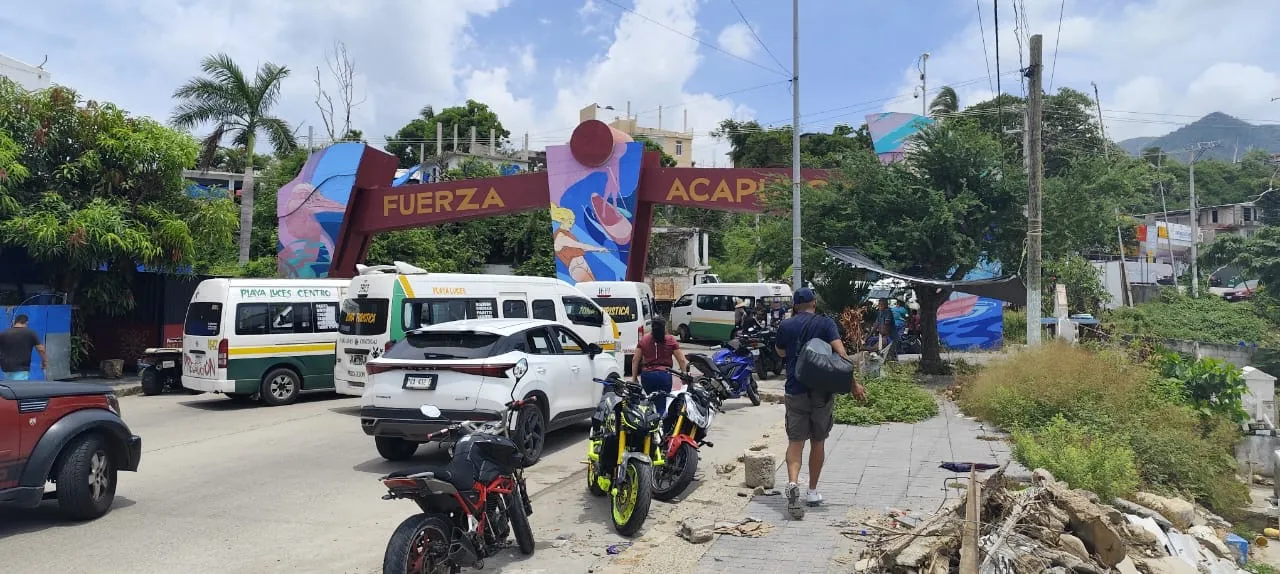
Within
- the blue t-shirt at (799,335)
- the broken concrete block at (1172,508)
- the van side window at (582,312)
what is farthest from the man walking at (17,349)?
the broken concrete block at (1172,508)

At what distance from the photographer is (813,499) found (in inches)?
273

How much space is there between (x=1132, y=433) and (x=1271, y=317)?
2110 centimetres

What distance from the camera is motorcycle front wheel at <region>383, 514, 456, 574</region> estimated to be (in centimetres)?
460

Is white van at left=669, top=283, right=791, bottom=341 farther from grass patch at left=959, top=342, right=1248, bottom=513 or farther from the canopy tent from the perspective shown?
grass patch at left=959, top=342, right=1248, bottom=513

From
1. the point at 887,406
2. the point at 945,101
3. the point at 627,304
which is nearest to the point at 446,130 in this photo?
the point at 945,101

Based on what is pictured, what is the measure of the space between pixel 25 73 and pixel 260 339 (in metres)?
18.0

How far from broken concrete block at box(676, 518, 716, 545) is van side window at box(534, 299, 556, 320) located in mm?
8582

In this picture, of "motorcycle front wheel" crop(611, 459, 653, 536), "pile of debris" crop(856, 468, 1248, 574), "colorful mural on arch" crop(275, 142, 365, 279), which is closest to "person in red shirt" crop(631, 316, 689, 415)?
"motorcycle front wheel" crop(611, 459, 653, 536)

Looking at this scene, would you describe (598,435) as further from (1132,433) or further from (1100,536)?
(1132,433)

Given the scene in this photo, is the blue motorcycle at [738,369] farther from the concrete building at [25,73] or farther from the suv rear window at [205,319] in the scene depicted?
the concrete building at [25,73]

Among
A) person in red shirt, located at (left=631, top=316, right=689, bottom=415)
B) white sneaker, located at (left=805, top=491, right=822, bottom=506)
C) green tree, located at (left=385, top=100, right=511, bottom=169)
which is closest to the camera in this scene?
white sneaker, located at (left=805, top=491, right=822, bottom=506)

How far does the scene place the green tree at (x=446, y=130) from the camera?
6222 centimetres

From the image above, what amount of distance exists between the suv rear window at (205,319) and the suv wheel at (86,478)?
21.9 ft

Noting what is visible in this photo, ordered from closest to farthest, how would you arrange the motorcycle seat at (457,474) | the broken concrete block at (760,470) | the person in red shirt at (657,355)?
1. the motorcycle seat at (457,474)
2. the broken concrete block at (760,470)
3. the person in red shirt at (657,355)
